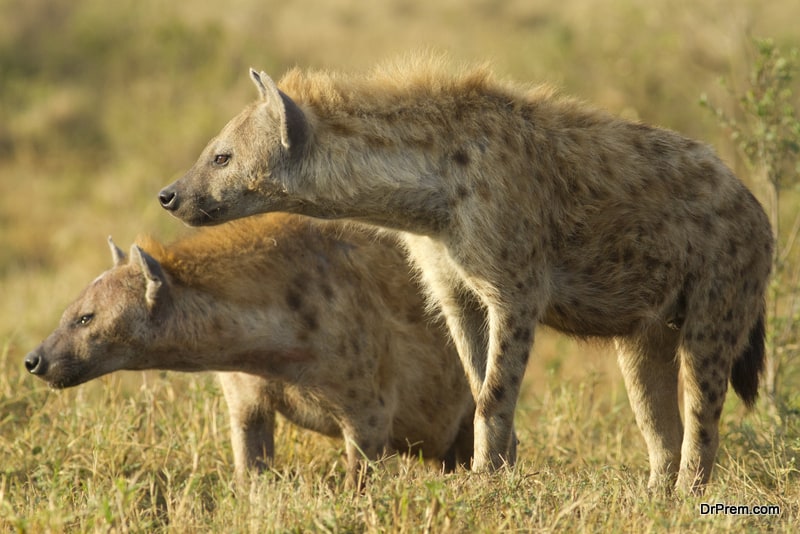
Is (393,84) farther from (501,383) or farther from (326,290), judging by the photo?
(501,383)

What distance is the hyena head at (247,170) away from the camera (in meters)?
4.37

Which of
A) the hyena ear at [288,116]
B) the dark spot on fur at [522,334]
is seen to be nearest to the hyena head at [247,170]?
the hyena ear at [288,116]

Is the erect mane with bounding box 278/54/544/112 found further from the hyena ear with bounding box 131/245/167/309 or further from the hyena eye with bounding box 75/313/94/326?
the hyena eye with bounding box 75/313/94/326

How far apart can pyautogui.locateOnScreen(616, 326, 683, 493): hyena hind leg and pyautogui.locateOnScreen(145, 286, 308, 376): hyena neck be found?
1.36 m

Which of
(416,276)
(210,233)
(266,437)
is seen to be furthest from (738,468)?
(210,233)

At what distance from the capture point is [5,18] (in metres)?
15.3

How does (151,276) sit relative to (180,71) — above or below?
below

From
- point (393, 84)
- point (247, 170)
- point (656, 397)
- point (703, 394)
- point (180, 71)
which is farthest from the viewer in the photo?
point (180, 71)

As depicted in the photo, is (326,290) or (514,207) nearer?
(514,207)

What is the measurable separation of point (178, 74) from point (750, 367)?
9.67 m

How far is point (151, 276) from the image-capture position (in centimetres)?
488

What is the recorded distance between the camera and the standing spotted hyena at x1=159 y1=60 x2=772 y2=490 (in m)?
4.39

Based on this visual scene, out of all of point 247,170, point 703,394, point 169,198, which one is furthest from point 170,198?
point 703,394

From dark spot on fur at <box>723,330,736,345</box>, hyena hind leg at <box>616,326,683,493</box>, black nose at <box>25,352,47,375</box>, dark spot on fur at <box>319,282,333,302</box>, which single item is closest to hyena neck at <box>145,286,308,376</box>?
dark spot on fur at <box>319,282,333,302</box>
